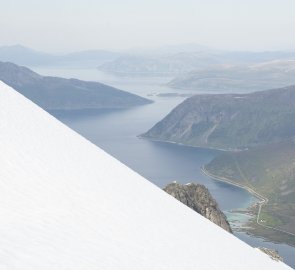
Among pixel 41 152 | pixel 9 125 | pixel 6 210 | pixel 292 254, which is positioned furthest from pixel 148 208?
pixel 292 254

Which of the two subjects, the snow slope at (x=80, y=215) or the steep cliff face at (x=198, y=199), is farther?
the steep cliff face at (x=198, y=199)

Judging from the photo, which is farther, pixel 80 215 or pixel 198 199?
pixel 198 199

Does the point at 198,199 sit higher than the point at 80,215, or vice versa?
the point at 80,215

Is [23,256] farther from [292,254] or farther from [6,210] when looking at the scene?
[292,254]

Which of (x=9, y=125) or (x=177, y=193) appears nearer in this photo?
(x=9, y=125)

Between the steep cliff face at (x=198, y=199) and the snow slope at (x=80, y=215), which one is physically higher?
the snow slope at (x=80, y=215)
